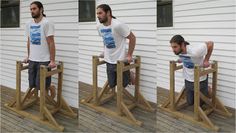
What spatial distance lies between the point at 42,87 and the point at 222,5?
212 cm

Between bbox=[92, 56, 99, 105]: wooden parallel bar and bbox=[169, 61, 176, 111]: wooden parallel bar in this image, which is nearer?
bbox=[92, 56, 99, 105]: wooden parallel bar

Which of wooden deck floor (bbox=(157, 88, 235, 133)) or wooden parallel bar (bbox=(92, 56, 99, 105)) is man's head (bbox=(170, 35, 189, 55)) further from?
wooden parallel bar (bbox=(92, 56, 99, 105))

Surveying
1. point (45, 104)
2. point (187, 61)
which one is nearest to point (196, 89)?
point (187, 61)

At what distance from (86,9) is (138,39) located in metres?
0.57

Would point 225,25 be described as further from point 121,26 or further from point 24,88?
point 24,88

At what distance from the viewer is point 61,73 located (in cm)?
288

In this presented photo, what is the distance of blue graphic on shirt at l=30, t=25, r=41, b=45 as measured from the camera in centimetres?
290

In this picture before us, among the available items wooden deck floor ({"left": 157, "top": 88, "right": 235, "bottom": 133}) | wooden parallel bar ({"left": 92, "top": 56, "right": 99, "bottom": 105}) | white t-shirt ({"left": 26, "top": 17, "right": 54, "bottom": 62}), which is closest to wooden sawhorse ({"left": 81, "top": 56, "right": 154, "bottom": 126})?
wooden parallel bar ({"left": 92, "top": 56, "right": 99, "bottom": 105})

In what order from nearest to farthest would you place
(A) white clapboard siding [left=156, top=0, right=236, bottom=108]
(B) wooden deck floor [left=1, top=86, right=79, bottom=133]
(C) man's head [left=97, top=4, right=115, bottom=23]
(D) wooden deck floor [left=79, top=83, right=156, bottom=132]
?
(C) man's head [left=97, top=4, right=115, bottom=23], (D) wooden deck floor [left=79, top=83, right=156, bottom=132], (B) wooden deck floor [left=1, top=86, right=79, bottom=133], (A) white clapboard siding [left=156, top=0, right=236, bottom=108]

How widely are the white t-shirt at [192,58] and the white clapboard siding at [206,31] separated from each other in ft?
0.51

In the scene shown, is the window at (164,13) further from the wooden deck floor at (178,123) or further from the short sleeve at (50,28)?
the short sleeve at (50,28)

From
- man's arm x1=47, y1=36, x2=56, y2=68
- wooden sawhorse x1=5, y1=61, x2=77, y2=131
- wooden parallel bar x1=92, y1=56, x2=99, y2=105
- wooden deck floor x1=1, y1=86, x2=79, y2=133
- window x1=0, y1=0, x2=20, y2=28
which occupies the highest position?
window x1=0, y1=0, x2=20, y2=28

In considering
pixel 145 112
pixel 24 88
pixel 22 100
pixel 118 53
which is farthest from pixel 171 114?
pixel 24 88

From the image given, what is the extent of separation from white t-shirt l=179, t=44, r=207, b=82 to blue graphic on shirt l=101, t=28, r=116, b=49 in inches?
31.3
